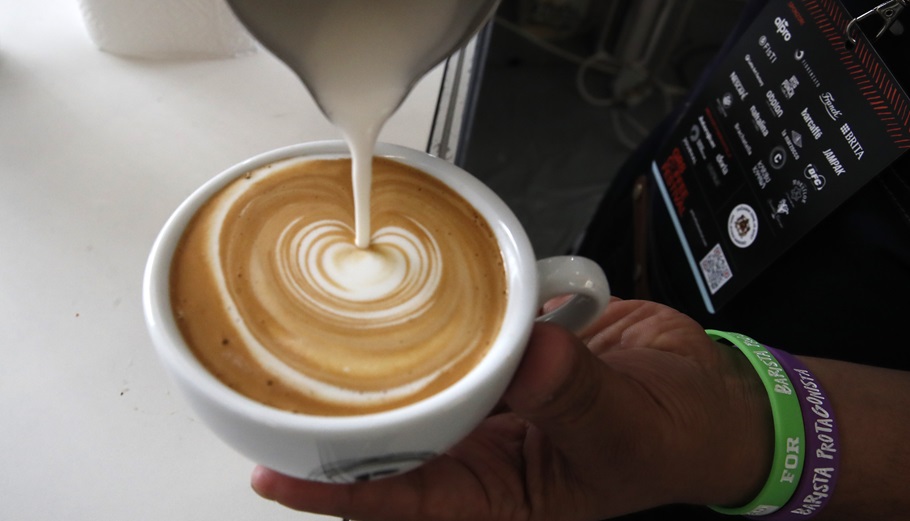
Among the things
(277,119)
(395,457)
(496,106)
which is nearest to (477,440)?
(395,457)

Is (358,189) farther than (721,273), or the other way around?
(721,273)

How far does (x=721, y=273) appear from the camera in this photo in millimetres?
740

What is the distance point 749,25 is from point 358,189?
556 millimetres

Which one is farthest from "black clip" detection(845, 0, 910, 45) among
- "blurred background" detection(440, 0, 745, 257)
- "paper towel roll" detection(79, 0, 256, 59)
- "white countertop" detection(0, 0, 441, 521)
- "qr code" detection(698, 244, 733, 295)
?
"blurred background" detection(440, 0, 745, 257)

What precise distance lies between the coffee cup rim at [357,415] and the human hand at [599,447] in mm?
36

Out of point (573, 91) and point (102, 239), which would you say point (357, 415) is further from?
→ point (573, 91)

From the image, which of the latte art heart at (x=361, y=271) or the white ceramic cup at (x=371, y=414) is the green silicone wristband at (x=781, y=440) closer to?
the white ceramic cup at (x=371, y=414)

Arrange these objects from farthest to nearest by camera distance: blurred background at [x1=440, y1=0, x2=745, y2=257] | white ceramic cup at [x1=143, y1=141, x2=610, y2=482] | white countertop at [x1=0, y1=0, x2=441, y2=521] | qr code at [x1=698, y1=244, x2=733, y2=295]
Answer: blurred background at [x1=440, y1=0, x2=745, y2=257]
qr code at [x1=698, y1=244, x2=733, y2=295]
white countertop at [x1=0, y1=0, x2=441, y2=521]
white ceramic cup at [x1=143, y1=141, x2=610, y2=482]

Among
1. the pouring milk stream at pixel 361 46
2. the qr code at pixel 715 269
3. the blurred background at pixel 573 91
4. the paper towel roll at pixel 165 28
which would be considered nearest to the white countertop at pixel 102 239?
the paper towel roll at pixel 165 28

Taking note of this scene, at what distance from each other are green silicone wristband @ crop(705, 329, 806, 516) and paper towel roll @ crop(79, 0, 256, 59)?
2.40 feet

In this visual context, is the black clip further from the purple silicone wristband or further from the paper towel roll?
the paper towel roll

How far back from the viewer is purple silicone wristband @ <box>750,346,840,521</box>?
54 cm

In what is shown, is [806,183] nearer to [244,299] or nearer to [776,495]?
[776,495]

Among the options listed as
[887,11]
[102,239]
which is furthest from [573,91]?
[102,239]
